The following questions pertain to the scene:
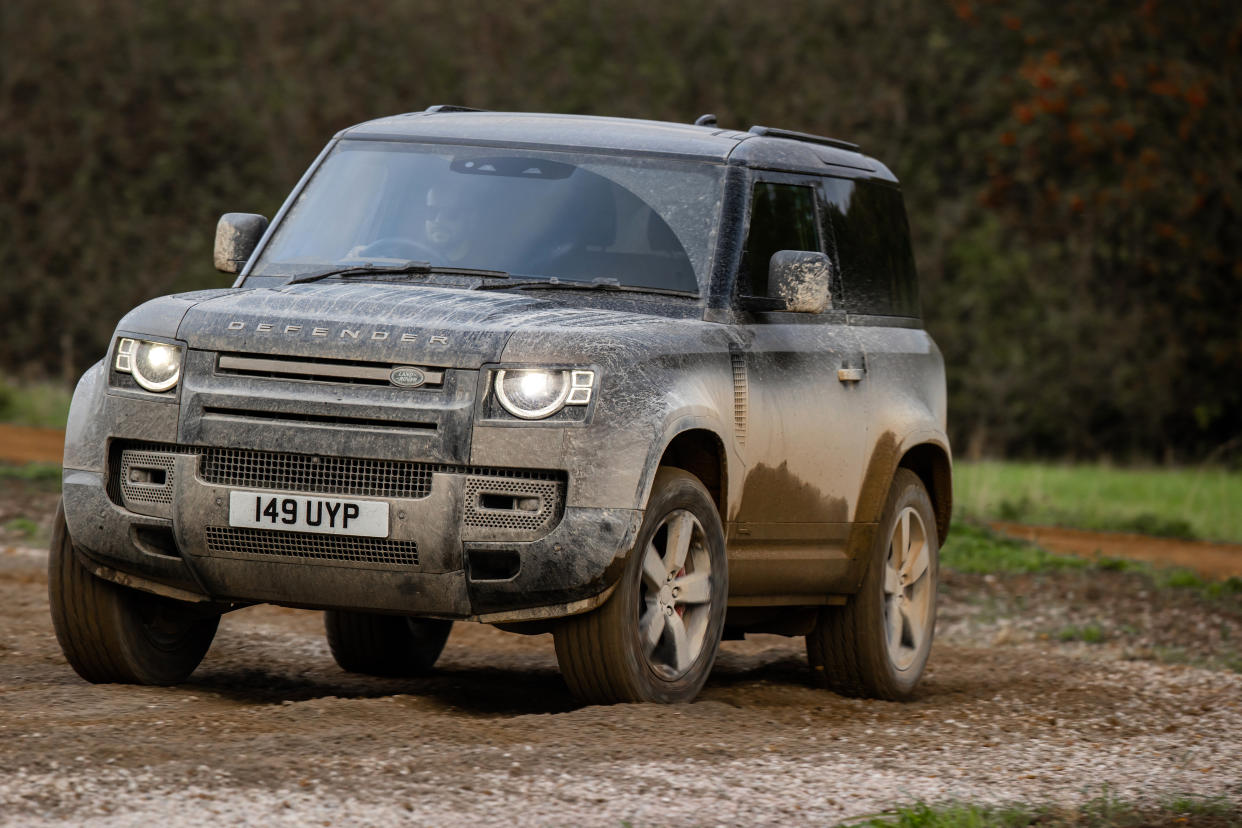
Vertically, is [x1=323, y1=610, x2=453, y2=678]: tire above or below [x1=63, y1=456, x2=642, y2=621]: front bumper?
below

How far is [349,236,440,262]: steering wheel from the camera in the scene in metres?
7.17

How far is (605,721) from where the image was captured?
5.93m

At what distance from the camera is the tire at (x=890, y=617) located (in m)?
8.05

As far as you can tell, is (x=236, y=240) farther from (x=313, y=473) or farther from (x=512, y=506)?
(x=512, y=506)

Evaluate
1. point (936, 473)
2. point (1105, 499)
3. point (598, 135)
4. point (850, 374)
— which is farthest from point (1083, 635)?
point (1105, 499)

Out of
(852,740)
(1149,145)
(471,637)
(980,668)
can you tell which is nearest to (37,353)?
(1149,145)

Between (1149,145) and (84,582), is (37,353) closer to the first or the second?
(1149,145)

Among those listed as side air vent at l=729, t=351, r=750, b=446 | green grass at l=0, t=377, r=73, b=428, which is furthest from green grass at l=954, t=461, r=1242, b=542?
green grass at l=0, t=377, r=73, b=428

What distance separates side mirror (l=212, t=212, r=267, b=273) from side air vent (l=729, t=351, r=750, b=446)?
193 centimetres

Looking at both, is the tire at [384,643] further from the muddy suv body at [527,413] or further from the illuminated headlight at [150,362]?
the illuminated headlight at [150,362]

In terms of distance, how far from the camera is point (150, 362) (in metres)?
6.31

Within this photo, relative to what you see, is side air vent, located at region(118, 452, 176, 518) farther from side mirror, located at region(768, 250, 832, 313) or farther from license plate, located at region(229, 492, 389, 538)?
side mirror, located at region(768, 250, 832, 313)

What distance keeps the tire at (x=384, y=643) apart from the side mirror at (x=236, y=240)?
61.9 inches

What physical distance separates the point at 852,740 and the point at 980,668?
3.21 m
